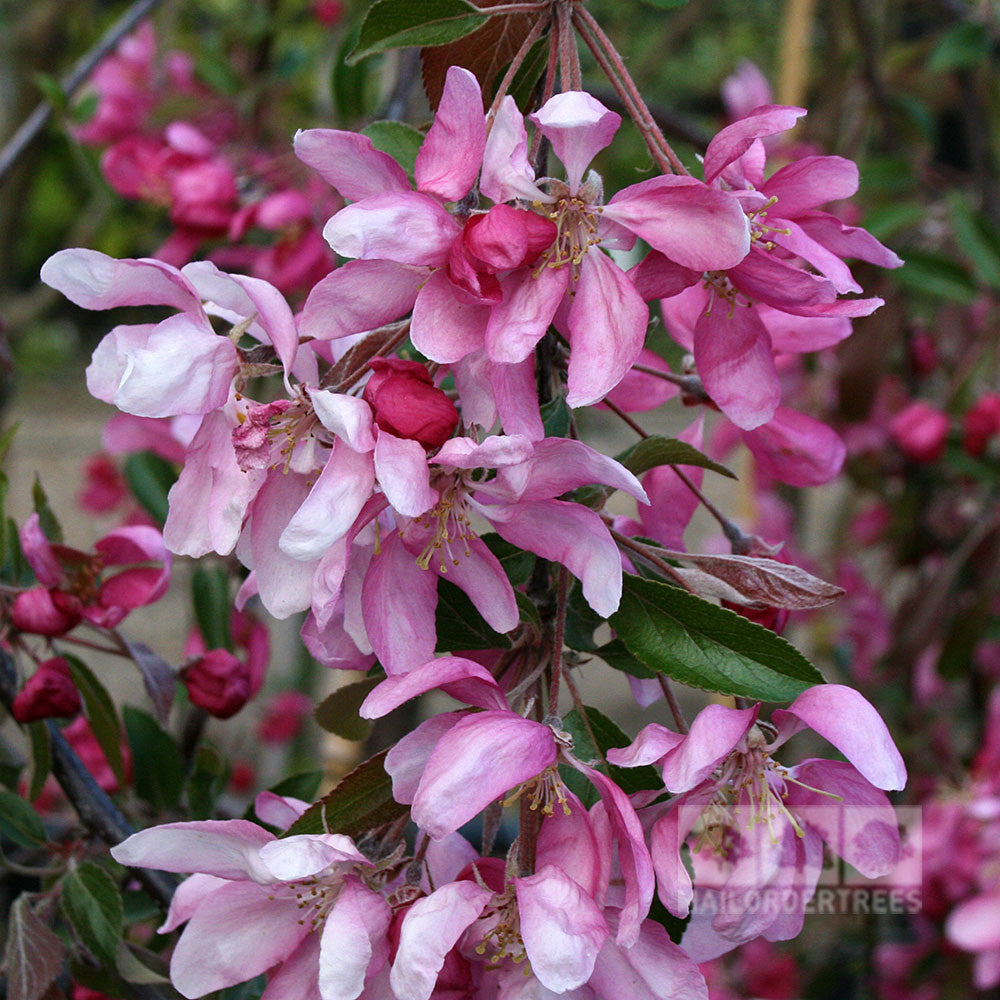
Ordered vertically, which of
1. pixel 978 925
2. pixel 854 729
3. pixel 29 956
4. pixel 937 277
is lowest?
pixel 978 925

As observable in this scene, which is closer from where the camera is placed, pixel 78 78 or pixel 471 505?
pixel 471 505

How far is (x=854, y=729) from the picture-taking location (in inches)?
18.4

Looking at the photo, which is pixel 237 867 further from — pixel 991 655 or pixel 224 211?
pixel 991 655

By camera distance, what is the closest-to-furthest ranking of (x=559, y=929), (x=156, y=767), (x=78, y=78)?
(x=559, y=929) → (x=156, y=767) → (x=78, y=78)

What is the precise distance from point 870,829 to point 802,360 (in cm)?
132

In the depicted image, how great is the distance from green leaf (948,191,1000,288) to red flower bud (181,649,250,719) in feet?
3.60

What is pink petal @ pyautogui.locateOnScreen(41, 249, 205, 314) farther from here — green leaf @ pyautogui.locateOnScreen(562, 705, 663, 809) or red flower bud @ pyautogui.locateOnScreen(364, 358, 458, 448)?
green leaf @ pyautogui.locateOnScreen(562, 705, 663, 809)

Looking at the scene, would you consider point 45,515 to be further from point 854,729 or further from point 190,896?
point 854,729

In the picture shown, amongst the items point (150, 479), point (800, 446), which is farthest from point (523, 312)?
point (150, 479)

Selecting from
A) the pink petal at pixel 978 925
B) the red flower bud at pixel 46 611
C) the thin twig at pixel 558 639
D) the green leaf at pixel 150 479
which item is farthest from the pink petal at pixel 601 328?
the pink petal at pixel 978 925

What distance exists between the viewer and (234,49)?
1782 mm

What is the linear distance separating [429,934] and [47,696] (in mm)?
354

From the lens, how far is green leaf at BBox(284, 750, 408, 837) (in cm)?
51

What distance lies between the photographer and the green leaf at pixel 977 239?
142cm
